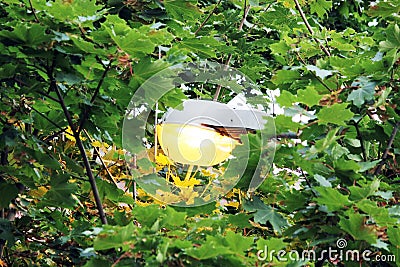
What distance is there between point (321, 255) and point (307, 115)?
36 cm

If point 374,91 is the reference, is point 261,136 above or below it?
below

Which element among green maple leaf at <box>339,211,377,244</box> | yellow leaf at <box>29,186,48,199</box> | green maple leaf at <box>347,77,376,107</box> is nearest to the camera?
green maple leaf at <box>339,211,377,244</box>

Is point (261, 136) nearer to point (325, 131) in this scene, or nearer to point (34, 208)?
point (325, 131)

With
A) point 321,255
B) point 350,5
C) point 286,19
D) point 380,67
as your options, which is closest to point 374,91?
point 380,67

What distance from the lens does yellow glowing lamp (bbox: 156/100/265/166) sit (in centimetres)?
137

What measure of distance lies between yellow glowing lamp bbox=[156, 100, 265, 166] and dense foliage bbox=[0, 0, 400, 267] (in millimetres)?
98

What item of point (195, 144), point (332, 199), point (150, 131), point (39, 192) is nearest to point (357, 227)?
point (332, 199)

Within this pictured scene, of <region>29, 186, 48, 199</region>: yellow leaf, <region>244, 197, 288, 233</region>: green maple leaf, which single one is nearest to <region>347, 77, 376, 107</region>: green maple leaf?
<region>244, 197, 288, 233</region>: green maple leaf

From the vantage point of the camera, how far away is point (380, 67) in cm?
138

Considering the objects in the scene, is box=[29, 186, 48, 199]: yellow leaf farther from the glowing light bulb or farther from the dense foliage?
the glowing light bulb

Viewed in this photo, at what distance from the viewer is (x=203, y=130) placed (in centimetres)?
141

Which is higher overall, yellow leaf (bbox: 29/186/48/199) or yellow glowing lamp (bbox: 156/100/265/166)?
yellow glowing lamp (bbox: 156/100/265/166)

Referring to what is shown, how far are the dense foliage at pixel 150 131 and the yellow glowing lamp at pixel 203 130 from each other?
98mm

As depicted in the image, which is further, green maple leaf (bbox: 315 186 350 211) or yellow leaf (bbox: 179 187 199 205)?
yellow leaf (bbox: 179 187 199 205)
